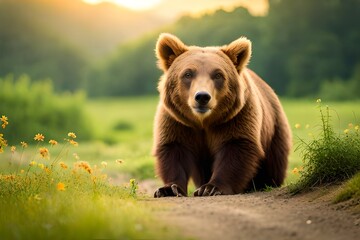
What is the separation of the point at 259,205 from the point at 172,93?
2.00 m

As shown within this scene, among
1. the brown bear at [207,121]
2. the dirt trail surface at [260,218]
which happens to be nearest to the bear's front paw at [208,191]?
the brown bear at [207,121]

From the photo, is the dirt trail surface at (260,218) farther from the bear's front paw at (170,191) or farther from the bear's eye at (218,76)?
the bear's eye at (218,76)

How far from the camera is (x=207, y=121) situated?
729cm

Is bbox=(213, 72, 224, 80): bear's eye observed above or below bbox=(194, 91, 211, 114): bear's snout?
above

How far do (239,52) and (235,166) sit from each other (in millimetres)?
1434

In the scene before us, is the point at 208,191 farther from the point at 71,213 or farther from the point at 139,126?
the point at 139,126

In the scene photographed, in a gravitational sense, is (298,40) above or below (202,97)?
above

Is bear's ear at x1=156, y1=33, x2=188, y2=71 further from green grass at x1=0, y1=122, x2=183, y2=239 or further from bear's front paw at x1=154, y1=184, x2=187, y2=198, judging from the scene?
green grass at x1=0, y1=122, x2=183, y2=239

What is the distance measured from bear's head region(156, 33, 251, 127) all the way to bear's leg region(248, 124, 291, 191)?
4.45ft

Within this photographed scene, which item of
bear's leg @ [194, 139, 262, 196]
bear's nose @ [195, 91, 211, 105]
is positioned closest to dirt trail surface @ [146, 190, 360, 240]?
bear's leg @ [194, 139, 262, 196]

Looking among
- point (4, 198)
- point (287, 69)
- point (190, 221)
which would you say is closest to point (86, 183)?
point (4, 198)

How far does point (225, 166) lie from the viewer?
7.29 meters

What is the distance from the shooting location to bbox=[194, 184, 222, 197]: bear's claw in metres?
6.91

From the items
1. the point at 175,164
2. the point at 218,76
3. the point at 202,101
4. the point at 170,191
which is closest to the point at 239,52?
the point at 218,76
